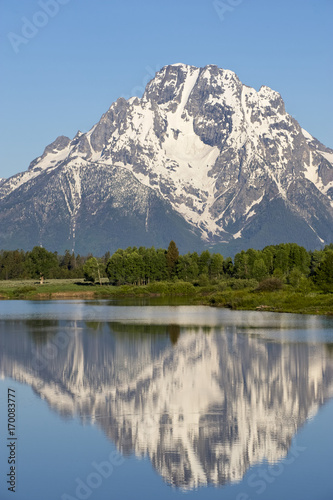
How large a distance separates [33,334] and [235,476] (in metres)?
47.5

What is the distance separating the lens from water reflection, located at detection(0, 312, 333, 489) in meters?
30.9

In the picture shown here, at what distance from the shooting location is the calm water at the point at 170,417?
90.4 ft

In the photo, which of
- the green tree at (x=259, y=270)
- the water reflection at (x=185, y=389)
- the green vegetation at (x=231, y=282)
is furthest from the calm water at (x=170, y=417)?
the green tree at (x=259, y=270)

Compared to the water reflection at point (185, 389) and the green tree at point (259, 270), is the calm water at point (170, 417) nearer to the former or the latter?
the water reflection at point (185, 389)

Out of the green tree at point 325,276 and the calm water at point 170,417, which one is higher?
the green tree at point 325,276

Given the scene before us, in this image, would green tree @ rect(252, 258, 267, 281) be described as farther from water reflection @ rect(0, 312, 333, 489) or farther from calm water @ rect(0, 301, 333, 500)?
calm water @ rect(0, 301, 333, 500)

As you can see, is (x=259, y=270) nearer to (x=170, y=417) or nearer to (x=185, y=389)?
(x=185, y=389)

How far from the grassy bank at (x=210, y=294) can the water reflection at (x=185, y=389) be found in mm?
30666

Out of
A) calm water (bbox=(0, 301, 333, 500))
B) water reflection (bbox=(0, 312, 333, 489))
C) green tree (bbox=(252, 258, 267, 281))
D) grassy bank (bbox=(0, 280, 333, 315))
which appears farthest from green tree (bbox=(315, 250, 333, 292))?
green tree (bbox=(252, 258, 267, 281))

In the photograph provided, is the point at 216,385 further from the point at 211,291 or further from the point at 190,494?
the point at 211,291

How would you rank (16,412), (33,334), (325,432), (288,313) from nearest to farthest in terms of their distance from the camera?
(325,432) < (16,412) < (33,334) < (288,313)

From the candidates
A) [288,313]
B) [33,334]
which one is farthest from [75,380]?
[288,313]

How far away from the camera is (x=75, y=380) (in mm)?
46312

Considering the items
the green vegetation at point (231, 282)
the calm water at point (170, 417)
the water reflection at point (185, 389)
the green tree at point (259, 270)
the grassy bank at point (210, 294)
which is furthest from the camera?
the green tree at point (259, 270)
